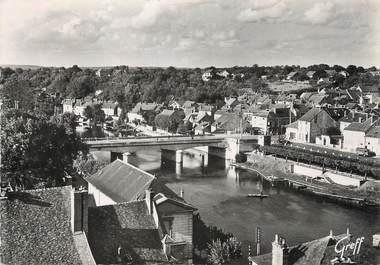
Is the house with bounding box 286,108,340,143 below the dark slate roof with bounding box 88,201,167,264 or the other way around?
the other way around

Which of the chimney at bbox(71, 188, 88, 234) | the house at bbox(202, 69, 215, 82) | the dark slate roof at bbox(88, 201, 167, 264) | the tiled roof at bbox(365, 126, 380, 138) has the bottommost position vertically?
the dark slate roof at bbox(88, 201, 167, 264)

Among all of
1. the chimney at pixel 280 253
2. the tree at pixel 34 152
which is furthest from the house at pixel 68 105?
the chimney at pixel 280 253

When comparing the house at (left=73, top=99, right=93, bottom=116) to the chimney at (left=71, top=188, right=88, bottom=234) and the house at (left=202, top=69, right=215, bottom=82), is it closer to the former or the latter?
the house at (left=202, top=69, right=215, bottom=82)

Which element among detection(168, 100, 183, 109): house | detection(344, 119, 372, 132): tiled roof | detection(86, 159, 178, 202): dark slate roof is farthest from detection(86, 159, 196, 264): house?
detection(168, 100, 183, 109): house

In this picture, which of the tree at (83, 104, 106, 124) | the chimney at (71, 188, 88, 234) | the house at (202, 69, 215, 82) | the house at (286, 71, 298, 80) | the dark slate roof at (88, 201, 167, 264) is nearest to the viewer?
the chimney at (71, 188, 88, 234)

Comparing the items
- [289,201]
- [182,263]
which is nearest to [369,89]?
[289,201]

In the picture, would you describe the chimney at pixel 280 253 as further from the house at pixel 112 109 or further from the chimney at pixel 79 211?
the house at pixel 112 109

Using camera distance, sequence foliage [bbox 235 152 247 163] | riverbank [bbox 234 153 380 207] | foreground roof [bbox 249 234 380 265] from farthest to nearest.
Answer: foliage [bbox 235 152 247 163] → riverbank [bbox 234 153 380 207] → foreground roof [bbox 249 234 380 265]

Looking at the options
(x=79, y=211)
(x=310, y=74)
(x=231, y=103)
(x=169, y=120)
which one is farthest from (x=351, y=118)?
(x=310, y=74)
